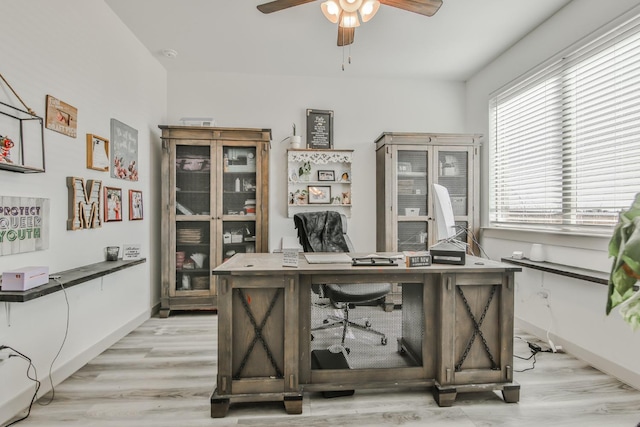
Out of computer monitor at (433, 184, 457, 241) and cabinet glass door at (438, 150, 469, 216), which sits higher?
cabinet glass door at (438, 150, 469, 216)

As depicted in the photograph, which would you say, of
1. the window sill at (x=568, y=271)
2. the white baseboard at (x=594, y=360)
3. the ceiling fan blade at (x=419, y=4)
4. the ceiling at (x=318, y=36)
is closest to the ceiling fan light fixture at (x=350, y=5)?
the ceiling fan blade at (x=419, y=4)

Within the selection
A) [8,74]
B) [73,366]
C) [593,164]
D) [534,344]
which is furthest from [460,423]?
[8,74]

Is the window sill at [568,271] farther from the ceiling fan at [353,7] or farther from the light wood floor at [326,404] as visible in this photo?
the ceiling fan at [353,7]

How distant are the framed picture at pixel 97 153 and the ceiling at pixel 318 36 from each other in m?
1.12

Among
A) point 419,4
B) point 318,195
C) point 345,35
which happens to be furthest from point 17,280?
point 318,195

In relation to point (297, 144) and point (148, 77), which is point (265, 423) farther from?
point (148, 77)

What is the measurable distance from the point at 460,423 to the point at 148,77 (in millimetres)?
3993

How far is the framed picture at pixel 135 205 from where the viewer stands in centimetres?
314

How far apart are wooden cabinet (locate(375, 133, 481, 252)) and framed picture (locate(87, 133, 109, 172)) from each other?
107 inches

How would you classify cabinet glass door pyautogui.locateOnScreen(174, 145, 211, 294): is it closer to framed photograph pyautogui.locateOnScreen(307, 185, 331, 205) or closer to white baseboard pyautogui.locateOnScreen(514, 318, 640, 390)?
framed photograph pyautogui.locateOnScreen(307, 185, 331, 205)

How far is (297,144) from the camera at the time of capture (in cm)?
396

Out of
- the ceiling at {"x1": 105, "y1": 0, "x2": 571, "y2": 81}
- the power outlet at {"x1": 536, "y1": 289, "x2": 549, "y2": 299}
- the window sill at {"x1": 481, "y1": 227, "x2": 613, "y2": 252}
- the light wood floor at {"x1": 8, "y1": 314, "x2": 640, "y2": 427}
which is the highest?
the ceiling at {"x1": 105, "y1": 0, "x2": 571, "y2": 81}

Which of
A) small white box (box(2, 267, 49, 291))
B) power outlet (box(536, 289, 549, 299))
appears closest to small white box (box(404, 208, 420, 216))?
power outlet (box(536, 289, 549, 299))

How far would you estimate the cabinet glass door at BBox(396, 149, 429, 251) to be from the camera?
3867mm
